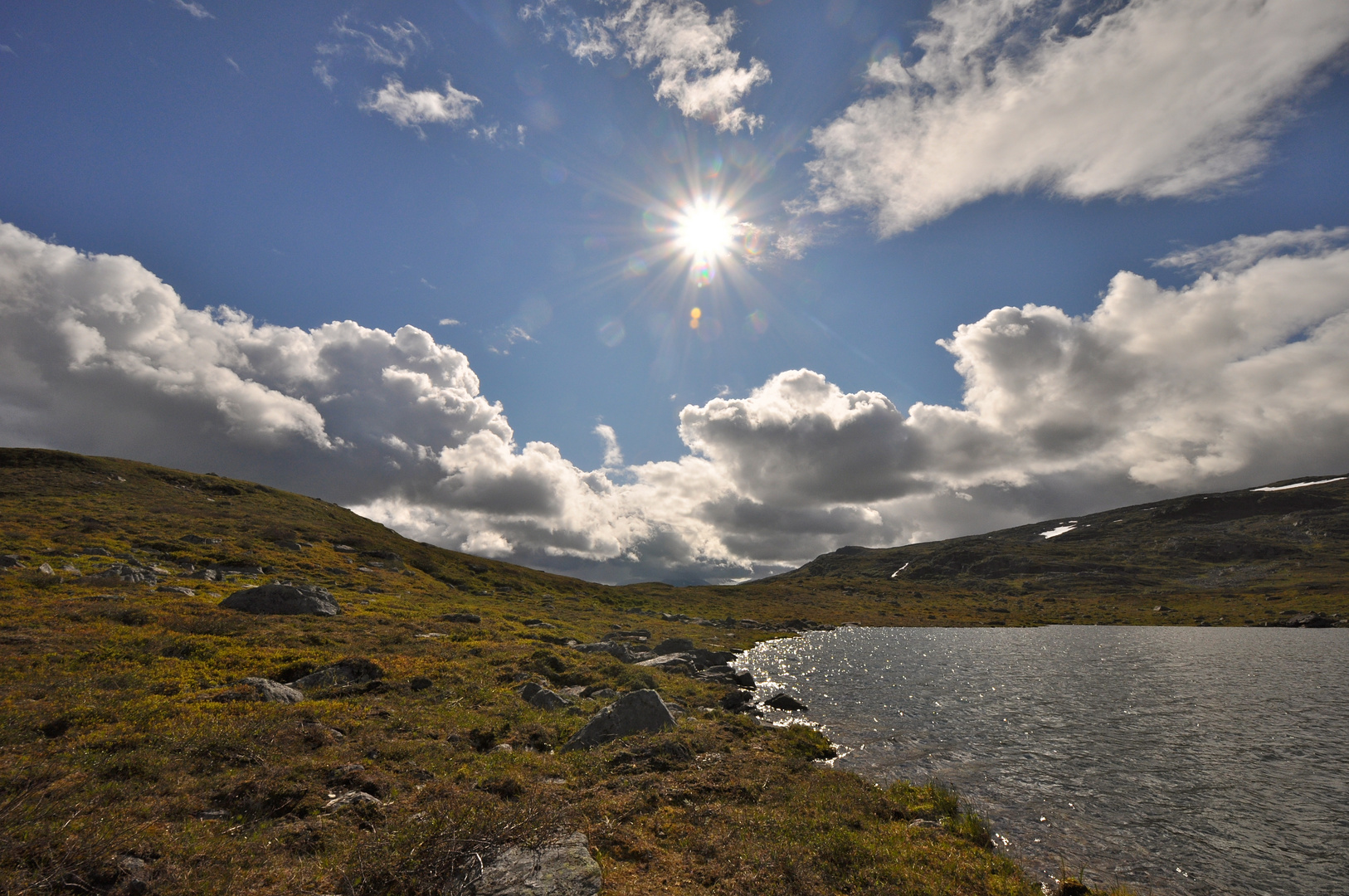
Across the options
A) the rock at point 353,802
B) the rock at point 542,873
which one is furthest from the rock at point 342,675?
the rock at point 542,873

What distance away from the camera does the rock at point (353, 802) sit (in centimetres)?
1622

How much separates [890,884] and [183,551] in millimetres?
91508

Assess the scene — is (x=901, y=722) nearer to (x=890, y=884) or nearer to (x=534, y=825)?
(x=890, y=884)

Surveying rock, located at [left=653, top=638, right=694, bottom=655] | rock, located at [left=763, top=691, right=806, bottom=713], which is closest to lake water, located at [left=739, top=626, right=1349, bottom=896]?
rock, located at [left=763, top=691, right=806, bottom=713]

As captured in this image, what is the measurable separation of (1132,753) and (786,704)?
885 inches

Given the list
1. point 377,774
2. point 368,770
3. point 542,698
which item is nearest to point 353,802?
point 377,774

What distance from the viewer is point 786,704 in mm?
44625

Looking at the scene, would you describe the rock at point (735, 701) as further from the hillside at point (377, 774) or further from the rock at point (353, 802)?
the rock at point (353, 802)

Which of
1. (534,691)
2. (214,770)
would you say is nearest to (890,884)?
(214,770)

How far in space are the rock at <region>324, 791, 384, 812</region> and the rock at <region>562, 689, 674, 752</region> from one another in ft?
33.5

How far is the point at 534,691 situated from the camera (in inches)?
1323

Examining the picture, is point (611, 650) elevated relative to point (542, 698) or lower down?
elevated

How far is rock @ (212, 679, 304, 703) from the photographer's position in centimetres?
2489

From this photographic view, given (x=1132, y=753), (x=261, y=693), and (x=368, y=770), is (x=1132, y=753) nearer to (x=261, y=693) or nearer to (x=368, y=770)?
(x=368, y=770)
